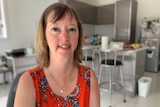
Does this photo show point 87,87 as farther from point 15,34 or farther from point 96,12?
point 96,12

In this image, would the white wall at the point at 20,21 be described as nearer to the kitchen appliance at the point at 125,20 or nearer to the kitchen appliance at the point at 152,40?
the kitchen appliance at the point at 125,20

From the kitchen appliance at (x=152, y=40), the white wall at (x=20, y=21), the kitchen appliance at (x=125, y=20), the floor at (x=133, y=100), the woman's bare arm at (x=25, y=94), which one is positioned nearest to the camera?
the woman's bare arm at (x=25, y=94)

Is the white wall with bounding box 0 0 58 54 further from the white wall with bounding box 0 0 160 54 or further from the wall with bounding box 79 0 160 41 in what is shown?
the wall with bounding box 79 0 160 41

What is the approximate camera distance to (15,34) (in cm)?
377

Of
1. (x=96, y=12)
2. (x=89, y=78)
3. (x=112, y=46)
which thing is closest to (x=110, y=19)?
(x=96, y=12)

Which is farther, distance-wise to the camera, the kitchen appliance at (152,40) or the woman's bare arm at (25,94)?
the kitchen appliance at (152,40)

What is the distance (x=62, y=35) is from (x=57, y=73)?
0.28m

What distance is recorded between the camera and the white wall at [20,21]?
3613 mm

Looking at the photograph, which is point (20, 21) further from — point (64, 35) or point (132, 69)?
point (64, 35)

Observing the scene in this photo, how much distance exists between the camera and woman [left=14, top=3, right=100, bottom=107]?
757 millimetres

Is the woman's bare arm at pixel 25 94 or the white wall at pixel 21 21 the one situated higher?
the white wall at pixel 21 21

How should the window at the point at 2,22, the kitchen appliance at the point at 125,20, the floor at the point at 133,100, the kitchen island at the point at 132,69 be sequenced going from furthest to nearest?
the kitchen appliance at the point at 125,20 < the window at the point at 2,22 < the kitchen island at the point at 132,69 < the floor at the point at 133,100

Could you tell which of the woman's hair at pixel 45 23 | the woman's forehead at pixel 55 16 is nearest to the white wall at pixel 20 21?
the woman's hair at pixel 45 23

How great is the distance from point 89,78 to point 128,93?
2.28 meters
